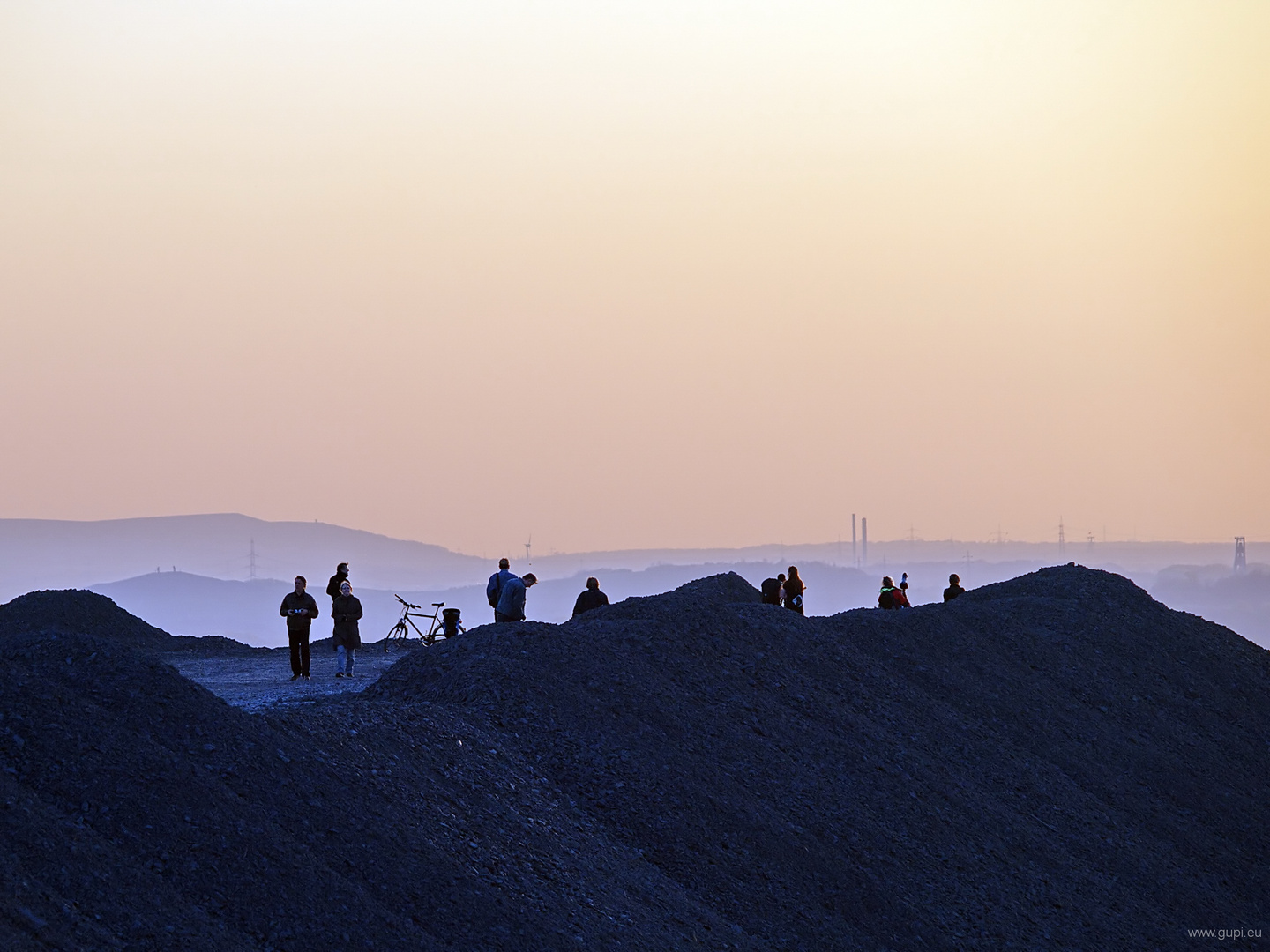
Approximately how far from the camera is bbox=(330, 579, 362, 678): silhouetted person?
955 inches

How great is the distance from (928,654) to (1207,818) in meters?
5.58

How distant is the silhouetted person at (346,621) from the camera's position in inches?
955

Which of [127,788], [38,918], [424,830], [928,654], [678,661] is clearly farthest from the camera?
[928,654]

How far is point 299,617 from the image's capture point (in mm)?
23422

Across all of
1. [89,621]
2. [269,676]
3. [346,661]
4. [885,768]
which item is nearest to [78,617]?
[89,621]

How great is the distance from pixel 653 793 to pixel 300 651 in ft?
37.4

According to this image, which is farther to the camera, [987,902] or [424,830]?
[987,902]

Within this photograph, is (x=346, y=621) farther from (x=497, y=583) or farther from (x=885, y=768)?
(x=885, y=768)

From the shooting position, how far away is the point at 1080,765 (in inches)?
848

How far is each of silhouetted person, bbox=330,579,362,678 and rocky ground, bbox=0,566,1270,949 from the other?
6.47ft

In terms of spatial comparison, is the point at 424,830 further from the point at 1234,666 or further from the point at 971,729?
the point at 1234,666

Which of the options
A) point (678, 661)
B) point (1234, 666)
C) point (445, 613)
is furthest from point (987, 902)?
point (445, 613)

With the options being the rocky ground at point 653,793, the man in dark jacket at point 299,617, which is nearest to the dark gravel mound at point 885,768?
the rocky ground at point 653,793

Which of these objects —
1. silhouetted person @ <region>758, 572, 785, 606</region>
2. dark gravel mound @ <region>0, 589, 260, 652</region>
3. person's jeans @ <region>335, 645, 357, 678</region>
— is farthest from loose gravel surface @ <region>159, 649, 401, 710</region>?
silhouetted person @ <region>758, 572, 785, 606</region>
